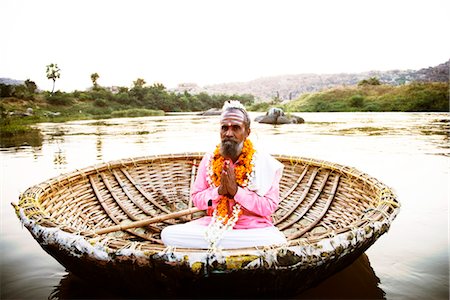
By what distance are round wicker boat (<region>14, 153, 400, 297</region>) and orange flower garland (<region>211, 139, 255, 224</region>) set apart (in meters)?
0.45

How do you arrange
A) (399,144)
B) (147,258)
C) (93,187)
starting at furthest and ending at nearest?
(399,144) < (93,187) < (147,258)

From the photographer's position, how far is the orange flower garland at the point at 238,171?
218cm

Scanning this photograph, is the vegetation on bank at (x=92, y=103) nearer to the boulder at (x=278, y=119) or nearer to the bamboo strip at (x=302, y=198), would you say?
the boulder at (x=278, y=119)

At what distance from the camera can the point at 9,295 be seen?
208 centimetres

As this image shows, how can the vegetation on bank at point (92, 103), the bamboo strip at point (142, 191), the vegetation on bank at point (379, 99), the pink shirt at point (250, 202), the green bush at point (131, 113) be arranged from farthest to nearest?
the green bush at point (131, 113) < the vegetation on bank at point (379, 99) < the vegetation on bank at point (92, 103) < the bamboo strip at point (142, 191) < the pink shirt at point (250, 202)

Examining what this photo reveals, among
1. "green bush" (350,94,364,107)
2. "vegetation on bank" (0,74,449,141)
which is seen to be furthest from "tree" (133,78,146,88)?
"green bush" (350,94,364,107)

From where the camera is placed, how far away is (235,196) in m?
2.06

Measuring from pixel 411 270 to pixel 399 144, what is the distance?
7.09m

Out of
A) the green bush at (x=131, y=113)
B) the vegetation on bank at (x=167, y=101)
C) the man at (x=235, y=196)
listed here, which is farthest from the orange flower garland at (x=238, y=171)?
the green bush at (x=131, y=113)

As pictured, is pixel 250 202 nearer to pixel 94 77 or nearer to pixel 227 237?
pixel 227 237

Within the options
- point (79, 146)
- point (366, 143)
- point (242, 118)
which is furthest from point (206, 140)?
point (242, 118)

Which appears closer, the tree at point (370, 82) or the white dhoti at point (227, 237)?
the white dhoti at point (227, 237)

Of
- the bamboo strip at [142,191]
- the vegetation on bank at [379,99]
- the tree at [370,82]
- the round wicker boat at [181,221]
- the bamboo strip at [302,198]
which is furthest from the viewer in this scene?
the tree at [370,82]

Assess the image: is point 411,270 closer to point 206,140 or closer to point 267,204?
point 267,204
